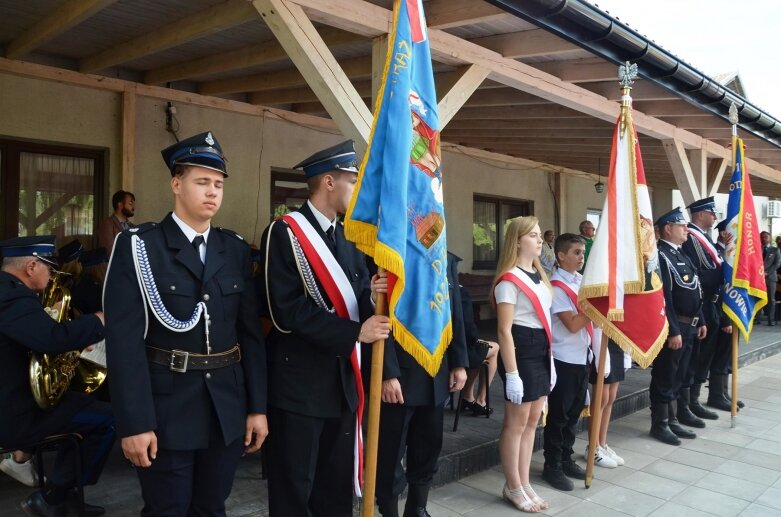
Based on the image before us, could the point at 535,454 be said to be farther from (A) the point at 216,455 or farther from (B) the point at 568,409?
(A) the point at 216,455

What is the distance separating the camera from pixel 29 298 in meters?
2.80

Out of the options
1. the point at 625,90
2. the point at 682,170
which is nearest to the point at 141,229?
the point at 625,90

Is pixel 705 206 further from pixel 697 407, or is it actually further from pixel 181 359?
pixel 181 359

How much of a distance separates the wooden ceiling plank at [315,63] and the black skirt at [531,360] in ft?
4.97

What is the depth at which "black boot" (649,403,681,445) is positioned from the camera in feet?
16.7

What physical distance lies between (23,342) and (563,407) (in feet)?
10.4

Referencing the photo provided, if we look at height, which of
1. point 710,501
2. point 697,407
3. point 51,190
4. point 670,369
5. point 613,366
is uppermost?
point 51,190

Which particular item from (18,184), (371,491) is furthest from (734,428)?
(18,184)

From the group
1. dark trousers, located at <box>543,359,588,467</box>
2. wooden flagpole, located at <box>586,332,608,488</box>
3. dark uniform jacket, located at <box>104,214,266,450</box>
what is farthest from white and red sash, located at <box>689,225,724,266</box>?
dark uniform jacket, located at <box>104,214,266,450</box>

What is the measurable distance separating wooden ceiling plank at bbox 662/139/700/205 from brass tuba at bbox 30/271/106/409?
7.10m

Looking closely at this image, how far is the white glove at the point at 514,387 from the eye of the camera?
345 centimetres

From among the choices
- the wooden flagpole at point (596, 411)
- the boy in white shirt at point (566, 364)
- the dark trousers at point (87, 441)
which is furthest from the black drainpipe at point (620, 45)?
the dark trousers at point (87, 441)

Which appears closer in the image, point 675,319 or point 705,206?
point 675,319

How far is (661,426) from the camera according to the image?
5145 millimetres
